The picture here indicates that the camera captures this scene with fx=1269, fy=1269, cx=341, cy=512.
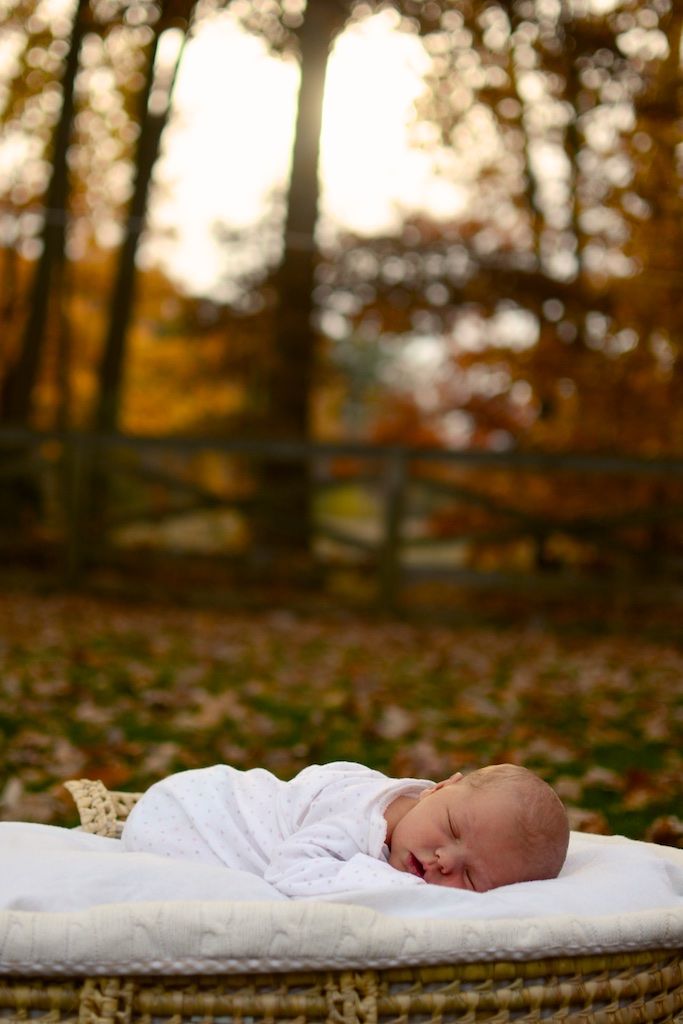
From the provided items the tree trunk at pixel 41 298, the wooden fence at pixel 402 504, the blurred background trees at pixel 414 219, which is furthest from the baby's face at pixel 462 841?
the tree trunk at pixel 41 298

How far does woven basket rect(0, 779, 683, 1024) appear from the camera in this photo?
2.02m

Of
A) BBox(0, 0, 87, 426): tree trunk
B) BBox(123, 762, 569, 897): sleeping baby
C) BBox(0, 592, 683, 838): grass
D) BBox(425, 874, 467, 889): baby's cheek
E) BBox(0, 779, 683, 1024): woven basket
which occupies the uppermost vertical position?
BBox(0, 0, 87, 426): tree trunk

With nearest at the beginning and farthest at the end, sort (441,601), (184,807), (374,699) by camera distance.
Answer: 1. (184,807)
2. (374,699)
3. (441,601)

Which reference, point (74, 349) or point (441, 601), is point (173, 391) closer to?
point (74, 349)

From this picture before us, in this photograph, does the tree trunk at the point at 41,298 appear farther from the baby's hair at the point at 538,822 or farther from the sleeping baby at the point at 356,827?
the baby's hair at the point at 538,822

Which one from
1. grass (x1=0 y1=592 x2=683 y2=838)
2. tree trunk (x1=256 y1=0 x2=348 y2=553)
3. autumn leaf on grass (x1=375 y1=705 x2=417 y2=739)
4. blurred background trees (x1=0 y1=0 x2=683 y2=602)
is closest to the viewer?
grass (x1=0 y1=592 x2=683 y2=838)

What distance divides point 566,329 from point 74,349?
7567mm

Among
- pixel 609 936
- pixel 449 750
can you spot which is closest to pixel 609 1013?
pixel 609 936

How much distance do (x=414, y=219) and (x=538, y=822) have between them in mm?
11188

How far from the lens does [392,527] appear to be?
995 centimetres

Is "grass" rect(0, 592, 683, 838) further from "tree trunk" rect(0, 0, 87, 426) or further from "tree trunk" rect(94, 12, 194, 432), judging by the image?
"tree trunk" rect(0, 0, 87, 426)

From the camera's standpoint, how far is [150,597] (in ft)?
34.3

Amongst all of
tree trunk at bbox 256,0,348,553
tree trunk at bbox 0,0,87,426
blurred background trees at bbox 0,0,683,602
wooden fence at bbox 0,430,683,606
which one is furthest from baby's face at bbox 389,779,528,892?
tree trunk at bbox 0,0,87,426

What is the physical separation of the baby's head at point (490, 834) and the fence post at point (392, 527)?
7.38 m
